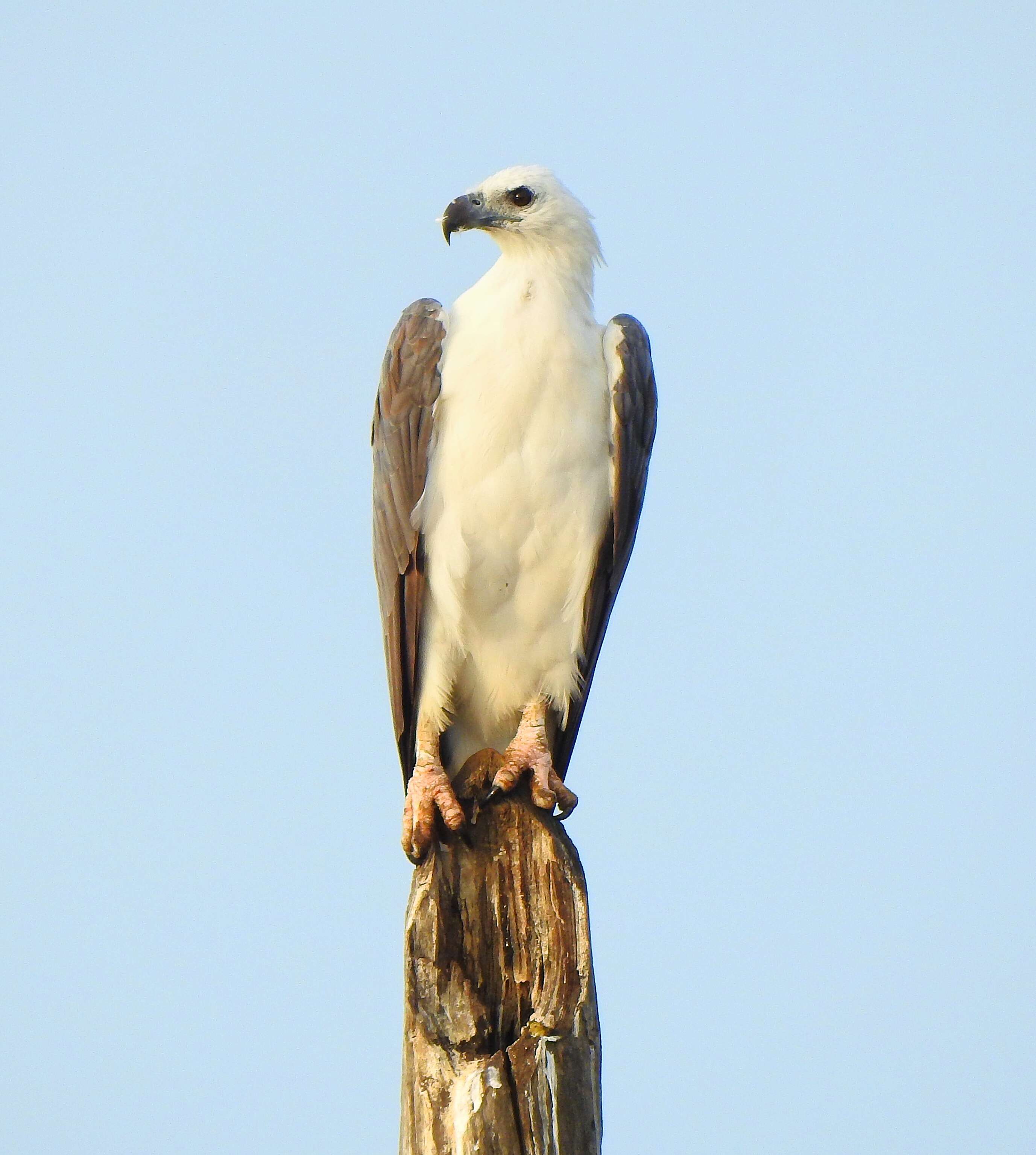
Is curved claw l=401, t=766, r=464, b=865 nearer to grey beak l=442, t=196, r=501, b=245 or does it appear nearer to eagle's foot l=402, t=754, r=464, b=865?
eagle's foot l=402, t=754, r=464, b=865

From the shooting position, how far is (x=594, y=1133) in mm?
4098

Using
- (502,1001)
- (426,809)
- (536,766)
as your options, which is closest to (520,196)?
(536,766)

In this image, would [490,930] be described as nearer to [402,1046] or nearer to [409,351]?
[402,1046]

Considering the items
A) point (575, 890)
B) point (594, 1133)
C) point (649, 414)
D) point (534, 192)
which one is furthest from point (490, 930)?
point (534, 192)

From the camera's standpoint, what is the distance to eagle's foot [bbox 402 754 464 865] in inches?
198

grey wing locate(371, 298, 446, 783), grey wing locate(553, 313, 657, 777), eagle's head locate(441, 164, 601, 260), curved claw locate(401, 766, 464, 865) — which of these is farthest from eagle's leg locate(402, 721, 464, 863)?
eagle's head locate(441, 164, 601, 260)

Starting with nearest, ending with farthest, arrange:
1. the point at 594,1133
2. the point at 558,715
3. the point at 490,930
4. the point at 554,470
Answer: the point at 594,1133 < the point at 490,930 < the point at 554,470 < the point at 558,715

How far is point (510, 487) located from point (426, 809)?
132 cm

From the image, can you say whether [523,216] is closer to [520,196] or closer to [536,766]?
[520,196]

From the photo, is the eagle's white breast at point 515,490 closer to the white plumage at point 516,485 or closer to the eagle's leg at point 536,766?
the white plumage at point 516,485

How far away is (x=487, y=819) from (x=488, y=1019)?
2.74ft

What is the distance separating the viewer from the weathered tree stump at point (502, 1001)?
4012 millimetres

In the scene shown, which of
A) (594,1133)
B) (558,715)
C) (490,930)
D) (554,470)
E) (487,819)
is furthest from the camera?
(558,715)

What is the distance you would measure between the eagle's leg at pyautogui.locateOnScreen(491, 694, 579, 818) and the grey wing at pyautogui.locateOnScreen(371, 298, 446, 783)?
51 cm
